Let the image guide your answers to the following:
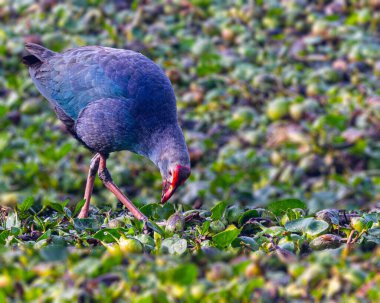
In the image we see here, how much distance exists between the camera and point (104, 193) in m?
8.98

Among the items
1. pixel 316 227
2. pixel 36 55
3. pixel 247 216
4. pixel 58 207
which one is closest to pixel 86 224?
pixel 58 207

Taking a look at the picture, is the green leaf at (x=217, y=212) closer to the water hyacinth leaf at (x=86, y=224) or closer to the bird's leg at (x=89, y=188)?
the water hyacinth leaf at (x=86, y=224)

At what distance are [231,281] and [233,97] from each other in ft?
20.1

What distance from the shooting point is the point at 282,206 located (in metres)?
6.09

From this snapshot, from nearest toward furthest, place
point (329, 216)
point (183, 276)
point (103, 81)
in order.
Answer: point (183, 276)
point (329, 216)
point (103, 81)

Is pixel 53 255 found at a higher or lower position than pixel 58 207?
higher

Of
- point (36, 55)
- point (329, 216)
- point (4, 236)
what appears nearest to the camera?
point (4, 236)

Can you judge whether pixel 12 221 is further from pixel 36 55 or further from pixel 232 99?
pixel 232 99

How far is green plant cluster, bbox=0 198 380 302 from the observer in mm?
4199

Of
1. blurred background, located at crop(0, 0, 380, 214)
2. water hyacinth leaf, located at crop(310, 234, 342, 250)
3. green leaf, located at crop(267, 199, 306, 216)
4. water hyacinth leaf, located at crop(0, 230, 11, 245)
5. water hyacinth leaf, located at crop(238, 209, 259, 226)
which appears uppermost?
water hyacinth leaf, located at crop(310, 234, 342, 250)

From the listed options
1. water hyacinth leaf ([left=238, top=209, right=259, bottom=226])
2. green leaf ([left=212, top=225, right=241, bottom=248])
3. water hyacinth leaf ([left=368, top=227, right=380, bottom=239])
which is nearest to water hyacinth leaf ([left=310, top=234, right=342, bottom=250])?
→ water hyacinth leaf ([left=368, top=227, right=380, bottom=239])

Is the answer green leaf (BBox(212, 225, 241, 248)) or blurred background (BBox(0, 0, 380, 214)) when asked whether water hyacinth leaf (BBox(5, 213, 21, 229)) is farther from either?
green leaf (BBox(212, 225, 241, 248))

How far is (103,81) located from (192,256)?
1937 millimetres

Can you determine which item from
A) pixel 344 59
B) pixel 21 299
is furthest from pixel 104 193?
A: pixel 21 299
